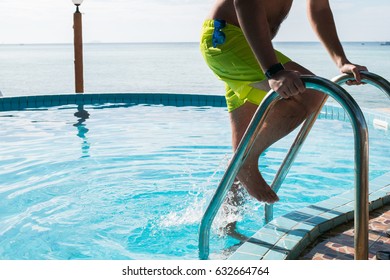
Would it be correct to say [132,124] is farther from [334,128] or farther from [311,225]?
[311,225]

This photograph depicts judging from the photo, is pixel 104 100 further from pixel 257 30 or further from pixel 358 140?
pixel 358 140

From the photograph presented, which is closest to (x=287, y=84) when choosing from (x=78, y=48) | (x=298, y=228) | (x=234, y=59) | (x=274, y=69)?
(x=274, y=69)

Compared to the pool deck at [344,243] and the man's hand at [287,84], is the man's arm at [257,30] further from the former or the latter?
the pool deck at [344,243]

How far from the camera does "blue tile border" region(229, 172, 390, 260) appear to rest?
2092mm

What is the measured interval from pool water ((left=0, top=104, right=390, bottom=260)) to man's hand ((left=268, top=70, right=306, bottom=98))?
3.99ft

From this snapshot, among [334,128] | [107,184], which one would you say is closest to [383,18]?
[334,128]

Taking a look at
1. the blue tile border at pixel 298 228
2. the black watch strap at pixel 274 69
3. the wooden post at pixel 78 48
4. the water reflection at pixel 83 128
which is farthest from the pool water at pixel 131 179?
the wooden post at pixel 78 48

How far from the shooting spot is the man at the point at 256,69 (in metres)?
2.15

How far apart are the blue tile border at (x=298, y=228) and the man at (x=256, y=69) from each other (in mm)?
172

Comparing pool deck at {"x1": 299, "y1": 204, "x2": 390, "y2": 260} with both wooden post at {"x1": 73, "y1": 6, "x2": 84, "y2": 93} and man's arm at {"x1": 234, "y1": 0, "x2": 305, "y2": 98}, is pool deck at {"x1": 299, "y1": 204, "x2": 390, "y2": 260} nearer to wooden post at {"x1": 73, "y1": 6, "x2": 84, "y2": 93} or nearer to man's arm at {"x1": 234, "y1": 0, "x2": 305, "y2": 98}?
man's arm at {"x1": 234, "y1": 0, "x2": 305, "y2": 98}

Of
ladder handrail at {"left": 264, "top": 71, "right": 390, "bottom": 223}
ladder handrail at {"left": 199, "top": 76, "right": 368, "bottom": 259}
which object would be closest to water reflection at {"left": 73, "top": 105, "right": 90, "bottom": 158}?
ladder handrail at {"left": 264, "top": 71, "right": 390, "bottom": 223}

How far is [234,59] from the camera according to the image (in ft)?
7.44

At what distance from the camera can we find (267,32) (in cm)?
187

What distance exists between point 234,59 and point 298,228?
2.67 feet
